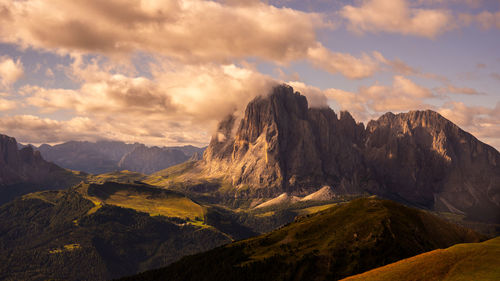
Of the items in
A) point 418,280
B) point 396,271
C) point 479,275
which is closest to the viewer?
point 479,275

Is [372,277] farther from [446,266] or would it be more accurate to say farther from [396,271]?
[446,266]

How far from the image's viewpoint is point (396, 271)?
11138 centimetres

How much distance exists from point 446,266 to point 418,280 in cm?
1004

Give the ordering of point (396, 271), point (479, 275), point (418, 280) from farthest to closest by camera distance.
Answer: point (396, 271) → point (418, 280) → point (479, 275)

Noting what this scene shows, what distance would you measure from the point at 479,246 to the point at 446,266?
1683 cm

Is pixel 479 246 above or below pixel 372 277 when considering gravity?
above

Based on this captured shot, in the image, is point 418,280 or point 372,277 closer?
point 418,280

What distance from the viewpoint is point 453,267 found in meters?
103

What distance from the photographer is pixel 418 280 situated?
101062 mm

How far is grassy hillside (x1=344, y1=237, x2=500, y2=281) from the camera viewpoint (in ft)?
317

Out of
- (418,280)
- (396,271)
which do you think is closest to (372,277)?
(396,271)

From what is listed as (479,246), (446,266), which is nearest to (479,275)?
(446,266)

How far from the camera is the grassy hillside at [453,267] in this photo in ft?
317

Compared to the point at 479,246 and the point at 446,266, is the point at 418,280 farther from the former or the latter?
the point at 479,246
